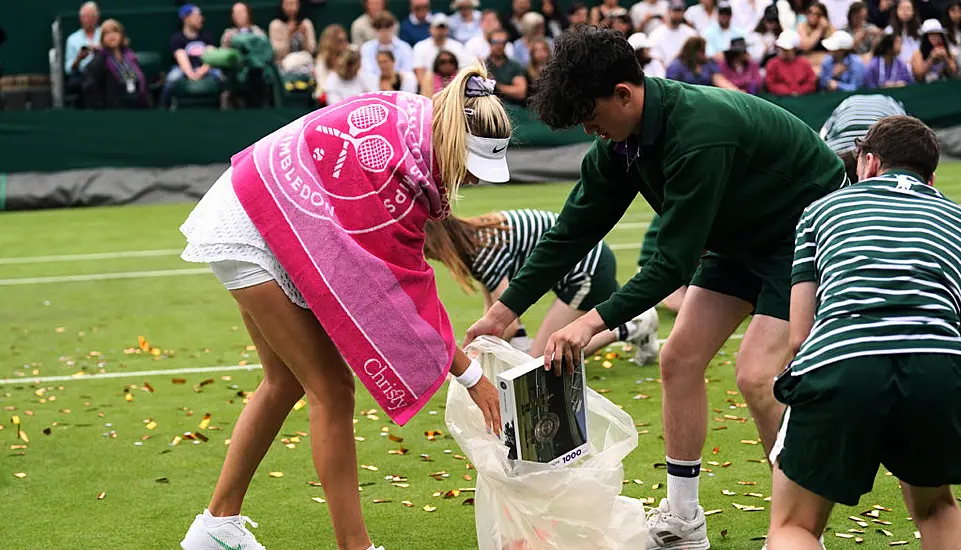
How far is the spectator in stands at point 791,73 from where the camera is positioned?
16516 mm

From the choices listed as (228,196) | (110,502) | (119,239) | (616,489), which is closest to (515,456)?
(616,489)

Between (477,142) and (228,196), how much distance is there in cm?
78

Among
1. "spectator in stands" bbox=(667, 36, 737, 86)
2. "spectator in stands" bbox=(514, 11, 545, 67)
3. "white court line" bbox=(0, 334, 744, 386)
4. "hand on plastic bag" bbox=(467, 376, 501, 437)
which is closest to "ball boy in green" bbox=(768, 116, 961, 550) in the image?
"hand on plastic bag" bbox=(467, 376, 501, 437)

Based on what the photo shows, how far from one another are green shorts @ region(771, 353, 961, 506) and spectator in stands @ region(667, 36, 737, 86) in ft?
42.9

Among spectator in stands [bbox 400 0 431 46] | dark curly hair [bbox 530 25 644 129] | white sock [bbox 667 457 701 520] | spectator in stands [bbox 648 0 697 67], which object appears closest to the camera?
dark curly hair [bbox 530 25 644 129]

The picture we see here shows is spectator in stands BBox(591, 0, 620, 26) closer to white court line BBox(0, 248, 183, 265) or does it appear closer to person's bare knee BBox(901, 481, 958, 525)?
white court line BBox(0, 248, 183, 265)

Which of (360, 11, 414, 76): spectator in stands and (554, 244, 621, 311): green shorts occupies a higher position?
(554, 244, 621, 311): green shorts

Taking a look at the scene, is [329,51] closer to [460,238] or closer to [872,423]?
[460,238]

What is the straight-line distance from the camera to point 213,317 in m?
8.84

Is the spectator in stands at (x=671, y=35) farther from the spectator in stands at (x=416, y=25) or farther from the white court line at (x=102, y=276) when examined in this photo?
the white court line at (x=102, y=276)

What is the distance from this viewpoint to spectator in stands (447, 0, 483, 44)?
1741 centimetres

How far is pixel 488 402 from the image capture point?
3941 millimetres

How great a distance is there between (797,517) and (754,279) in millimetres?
1190

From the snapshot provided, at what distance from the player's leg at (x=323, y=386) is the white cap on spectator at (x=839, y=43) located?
551 inches
